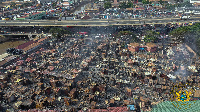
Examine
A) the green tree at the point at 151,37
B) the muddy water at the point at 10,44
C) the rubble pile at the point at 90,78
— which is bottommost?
the rubble pile at the point at 90,78

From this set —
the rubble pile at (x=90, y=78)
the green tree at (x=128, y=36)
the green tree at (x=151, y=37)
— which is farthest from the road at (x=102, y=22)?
the rubble pile at (x=90, y=78)

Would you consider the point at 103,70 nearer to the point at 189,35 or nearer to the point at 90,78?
the point at 90,78

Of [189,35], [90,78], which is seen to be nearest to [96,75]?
[90,78]

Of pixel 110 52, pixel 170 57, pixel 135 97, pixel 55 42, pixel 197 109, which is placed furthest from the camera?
pixel 55 42

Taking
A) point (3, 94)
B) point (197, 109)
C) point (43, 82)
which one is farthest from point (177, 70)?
point (3, 94)

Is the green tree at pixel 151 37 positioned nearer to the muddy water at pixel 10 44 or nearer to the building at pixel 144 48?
the building at pixel 144 48

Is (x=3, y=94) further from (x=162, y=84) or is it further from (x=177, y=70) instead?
(x=177, y=70)

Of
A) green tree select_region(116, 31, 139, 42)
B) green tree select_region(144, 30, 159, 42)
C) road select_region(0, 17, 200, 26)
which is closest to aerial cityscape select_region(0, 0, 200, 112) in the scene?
green tree select_region(144, 30, 159, 42)

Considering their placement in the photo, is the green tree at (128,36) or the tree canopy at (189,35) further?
the green tree at (128,36)

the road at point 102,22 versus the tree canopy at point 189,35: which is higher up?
the road at point 102,22
